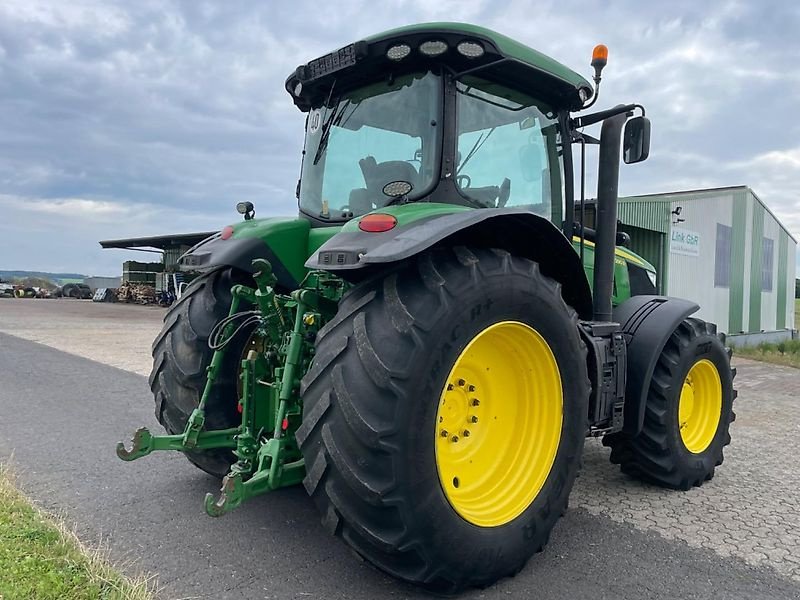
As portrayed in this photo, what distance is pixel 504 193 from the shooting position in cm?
345

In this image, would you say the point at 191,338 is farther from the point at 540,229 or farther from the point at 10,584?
the point at 540,229

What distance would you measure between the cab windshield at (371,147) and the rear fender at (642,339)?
1.73 m

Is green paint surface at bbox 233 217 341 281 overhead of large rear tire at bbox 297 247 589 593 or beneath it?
overhead

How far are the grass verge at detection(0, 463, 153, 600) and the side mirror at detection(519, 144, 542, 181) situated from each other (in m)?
2.73

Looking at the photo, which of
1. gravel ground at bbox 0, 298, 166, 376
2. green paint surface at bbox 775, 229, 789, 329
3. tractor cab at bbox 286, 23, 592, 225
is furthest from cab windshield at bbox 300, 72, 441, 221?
green paint surface at bbox 775, 229, 789, 329

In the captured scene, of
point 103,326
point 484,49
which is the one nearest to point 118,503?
point 484,49

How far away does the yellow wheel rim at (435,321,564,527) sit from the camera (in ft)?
8.98

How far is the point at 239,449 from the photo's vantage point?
2955mm

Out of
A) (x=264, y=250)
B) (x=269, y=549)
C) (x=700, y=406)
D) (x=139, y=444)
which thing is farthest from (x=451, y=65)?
(x=700, y=406)

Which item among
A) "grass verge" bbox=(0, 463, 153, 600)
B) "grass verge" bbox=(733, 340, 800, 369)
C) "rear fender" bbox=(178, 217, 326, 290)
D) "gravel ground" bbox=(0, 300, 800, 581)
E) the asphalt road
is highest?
"rear fender" bbox=(178, 217, 326, 290)

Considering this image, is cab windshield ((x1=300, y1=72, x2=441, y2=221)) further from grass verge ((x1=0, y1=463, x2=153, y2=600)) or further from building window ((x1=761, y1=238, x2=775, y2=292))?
building window ((x1=761, y1=238, x2=775, y2=292))

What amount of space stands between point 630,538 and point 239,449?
1977mm

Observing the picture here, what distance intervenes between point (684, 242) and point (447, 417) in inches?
586

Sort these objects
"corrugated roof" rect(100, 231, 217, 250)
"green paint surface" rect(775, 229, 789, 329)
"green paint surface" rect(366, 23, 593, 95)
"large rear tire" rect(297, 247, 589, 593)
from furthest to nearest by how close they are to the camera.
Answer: "corrugated roof" rect(100, 231, 217, 250), "green paint surface" rect(775, 229, 789, 329), "green paint surface" rect(366, 23, 593, 95), "large rear tire" rect(297, 247, 589, 593)
